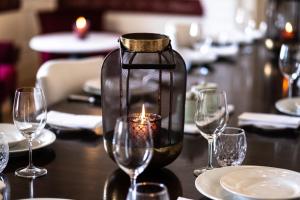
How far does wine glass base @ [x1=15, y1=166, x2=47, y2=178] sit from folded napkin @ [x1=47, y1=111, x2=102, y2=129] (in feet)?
1.18

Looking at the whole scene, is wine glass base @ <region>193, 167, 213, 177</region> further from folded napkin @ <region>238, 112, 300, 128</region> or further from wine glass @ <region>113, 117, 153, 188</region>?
folded napkin @ <region>238, 112, 300, 128</region>

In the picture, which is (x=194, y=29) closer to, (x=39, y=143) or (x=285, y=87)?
(x=285, y=87)

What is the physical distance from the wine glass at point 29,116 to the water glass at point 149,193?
545mm

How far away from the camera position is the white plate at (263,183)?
142 cm

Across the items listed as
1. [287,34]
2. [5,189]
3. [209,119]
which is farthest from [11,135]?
[287,34]

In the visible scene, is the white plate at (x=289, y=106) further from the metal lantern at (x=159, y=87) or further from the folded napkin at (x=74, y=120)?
the folded napkin at (x=74, y=120)

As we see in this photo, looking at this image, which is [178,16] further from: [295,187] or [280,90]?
[295,187]

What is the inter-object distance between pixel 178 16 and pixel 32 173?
15.3 feet

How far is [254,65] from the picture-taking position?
3260 millimetres

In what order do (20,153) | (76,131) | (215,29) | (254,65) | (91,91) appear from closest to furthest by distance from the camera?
(20,153) < (76,131) < (91,91) < (254,65) < (215,29)

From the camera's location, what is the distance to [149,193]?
1.09m

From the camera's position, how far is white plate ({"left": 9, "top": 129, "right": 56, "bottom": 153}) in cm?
176

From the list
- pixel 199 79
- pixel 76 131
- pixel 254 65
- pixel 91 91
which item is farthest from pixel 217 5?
pixel 76 131

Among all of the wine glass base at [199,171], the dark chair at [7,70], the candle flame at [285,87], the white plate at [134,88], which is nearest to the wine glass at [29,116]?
the wine glass base at [199,171]
